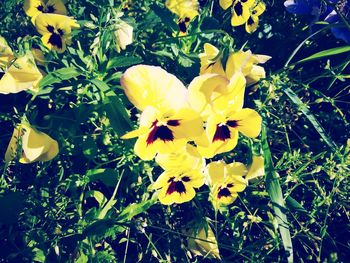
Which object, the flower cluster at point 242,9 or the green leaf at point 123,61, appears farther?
the flower cluster at point 242,9

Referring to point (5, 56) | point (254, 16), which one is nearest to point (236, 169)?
point (254, 16)

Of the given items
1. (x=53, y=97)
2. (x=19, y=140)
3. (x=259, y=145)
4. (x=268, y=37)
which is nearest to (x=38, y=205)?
(x=19, y=140)

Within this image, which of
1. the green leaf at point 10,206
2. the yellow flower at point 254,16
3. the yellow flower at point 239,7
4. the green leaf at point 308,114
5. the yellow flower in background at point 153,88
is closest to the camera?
the yellow flower in background at point 153,88

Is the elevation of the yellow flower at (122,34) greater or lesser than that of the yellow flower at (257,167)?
greater

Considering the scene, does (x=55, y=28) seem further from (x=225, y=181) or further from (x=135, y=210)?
(x=225, y=181)

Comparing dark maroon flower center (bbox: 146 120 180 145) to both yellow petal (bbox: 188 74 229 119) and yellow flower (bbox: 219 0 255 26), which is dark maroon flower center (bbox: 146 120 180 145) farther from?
yellow flower (bbox: 219 0 255 26)

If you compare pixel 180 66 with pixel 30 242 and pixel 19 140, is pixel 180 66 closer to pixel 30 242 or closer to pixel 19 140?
pixel 19 140

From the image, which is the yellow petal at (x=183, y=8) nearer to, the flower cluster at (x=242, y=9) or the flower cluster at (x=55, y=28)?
the flower cluster at (x=242, y=9)

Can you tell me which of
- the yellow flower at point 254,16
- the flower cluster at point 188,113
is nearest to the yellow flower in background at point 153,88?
the flower cluster at point 188,113

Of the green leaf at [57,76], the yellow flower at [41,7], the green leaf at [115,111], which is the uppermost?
the yellow flower at [41,7]
